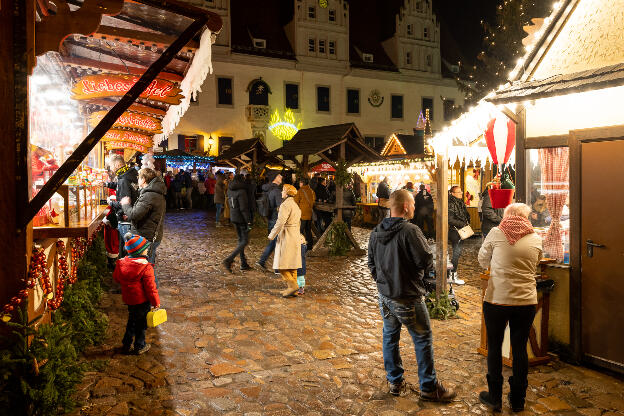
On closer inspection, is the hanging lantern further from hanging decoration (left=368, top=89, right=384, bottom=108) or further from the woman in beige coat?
hanging decoration (left=368, top=89, right=384, bottom=108)

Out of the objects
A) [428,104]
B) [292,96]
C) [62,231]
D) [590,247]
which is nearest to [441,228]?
[590,247]

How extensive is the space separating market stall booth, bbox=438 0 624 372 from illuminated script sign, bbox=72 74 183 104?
3818mm

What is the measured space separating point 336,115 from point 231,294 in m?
29.3

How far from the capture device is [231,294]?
8328 millimetres

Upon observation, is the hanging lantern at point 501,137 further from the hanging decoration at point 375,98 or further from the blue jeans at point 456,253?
the hanging decoration at point 375,98

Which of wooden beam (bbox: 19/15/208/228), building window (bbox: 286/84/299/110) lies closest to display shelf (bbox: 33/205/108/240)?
wooden beam (bbox: 19/15/208/228)

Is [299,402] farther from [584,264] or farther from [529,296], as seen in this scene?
[584,264]

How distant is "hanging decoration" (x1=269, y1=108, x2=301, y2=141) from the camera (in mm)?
32844

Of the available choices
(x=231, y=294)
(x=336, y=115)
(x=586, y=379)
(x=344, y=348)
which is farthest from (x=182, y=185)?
(x=586, y=379)

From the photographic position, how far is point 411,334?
4.49 metres

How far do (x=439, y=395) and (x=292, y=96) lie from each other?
104ft

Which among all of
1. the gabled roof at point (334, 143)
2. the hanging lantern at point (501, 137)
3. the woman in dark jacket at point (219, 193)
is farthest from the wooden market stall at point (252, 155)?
the hanging lantern at point (501, 137)

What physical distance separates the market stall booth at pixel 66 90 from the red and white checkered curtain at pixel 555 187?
4.29 m

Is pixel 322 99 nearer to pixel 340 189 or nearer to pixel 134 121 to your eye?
pixel 340 189
